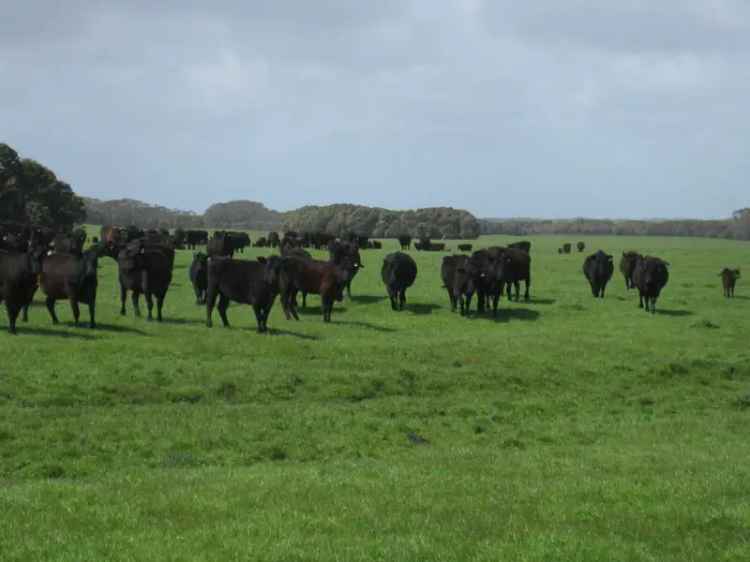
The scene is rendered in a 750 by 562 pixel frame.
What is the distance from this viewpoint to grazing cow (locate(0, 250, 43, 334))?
75.0ft

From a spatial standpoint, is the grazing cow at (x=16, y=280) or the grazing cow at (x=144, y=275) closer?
the grazing cow at (x=16, y=280)

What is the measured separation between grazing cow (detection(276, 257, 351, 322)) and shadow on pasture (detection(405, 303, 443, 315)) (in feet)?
11.0

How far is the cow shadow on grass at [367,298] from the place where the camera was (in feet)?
120

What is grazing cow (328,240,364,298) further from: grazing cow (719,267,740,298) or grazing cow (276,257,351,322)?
grazing cow (719,267,740,298)

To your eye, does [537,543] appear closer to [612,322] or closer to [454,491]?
[454,491]

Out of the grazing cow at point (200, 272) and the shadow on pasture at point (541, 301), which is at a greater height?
the grazing cow at point (200, 272)

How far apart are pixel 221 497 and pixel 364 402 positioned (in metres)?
8.46

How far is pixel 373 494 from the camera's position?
1131 cm

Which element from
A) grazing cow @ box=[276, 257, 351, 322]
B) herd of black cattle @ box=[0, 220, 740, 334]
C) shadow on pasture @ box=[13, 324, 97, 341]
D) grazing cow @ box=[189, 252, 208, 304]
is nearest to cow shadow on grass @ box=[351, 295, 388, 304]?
herd of black cattle @ box=[0, 220, 740, 334]

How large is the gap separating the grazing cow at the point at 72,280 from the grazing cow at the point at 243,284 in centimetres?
377

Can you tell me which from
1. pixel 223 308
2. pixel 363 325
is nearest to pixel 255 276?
pixel 223 308

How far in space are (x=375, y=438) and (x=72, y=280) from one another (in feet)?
43.0

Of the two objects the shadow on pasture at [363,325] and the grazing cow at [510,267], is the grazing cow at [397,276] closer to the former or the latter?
the grazing cow at [510,267]

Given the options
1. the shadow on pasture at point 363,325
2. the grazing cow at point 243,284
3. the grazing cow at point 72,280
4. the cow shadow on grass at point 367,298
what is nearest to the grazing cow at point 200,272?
the grazing cow at point 243,284
